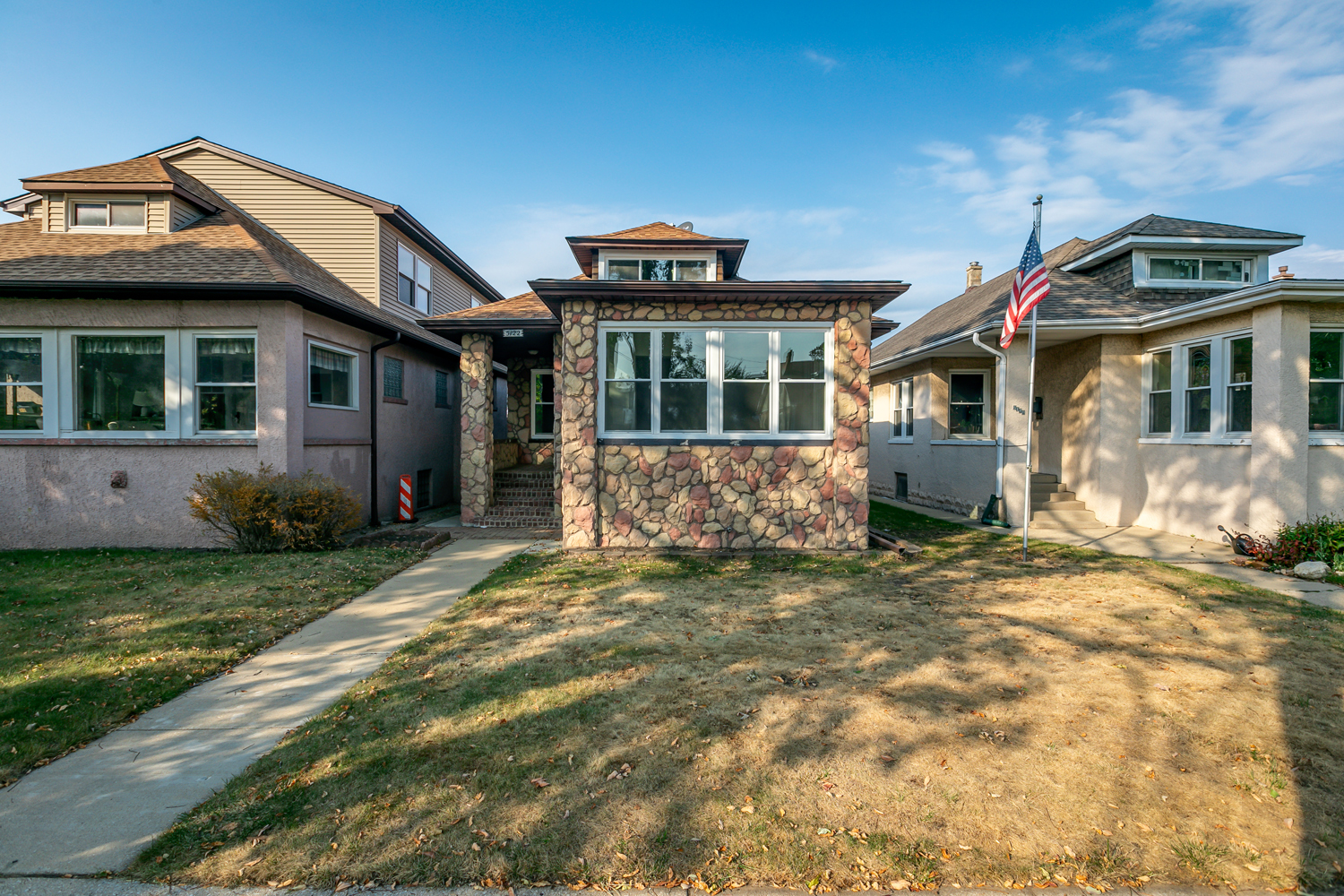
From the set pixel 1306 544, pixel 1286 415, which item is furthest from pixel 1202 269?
pixel 1306 544

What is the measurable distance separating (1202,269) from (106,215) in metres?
20.4

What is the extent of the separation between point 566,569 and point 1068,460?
410 inches

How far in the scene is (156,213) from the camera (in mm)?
10648

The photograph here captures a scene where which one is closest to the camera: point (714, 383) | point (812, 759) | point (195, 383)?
point (812, 759)

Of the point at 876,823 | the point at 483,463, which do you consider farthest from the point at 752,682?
the point at 483,463

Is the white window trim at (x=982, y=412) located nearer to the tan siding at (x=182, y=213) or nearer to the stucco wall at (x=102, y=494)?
the stucco wall at (x=102, y=494)

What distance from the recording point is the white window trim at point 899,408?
610 inches

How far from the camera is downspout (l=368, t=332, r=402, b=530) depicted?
11711 millimetres

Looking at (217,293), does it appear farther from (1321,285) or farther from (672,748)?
(1321,285)

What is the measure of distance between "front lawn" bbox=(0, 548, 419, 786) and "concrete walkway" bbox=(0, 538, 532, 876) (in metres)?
0.23

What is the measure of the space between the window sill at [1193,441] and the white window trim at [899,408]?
5194 millimetres

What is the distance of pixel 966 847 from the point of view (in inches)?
107

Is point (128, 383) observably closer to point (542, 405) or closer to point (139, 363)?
point (139, 363)

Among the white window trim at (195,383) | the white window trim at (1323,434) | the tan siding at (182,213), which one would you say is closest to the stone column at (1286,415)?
the white window trim at (1323,434)
